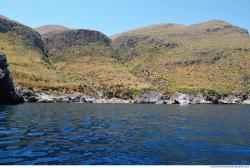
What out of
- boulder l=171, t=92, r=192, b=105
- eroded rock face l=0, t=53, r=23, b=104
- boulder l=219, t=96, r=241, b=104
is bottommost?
boulder l=219, t=96, r=241, b=104

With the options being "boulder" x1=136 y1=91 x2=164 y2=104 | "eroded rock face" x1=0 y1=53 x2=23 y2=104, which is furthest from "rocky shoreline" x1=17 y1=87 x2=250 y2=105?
"eroded rock face" x1=0 y1=53 x2=23 y2=104

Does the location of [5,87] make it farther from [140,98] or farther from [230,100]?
[230,100]

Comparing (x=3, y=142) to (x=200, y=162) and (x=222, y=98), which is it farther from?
(x=222, y=98)

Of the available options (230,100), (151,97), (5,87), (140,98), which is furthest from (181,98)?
(5,87)

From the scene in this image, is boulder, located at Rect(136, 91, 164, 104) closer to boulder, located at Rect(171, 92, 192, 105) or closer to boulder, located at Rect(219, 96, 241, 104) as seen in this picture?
boulder, located at Rect(171, 92, 192, 105)

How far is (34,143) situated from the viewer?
28625mm

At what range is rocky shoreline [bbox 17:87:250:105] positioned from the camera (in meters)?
136

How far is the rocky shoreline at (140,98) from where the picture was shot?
13612cm

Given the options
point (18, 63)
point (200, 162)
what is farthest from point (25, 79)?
point (200, 162)

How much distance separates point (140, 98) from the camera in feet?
550

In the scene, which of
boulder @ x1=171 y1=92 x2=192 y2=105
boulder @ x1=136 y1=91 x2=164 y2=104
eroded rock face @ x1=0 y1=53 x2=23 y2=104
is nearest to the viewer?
eroded rock face @ x1=0 y1=53 x2=23 y2=104

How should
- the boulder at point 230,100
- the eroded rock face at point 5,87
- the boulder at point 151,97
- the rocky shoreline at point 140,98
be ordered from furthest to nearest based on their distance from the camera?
the boulder at point 230,100 → the boulder at point 151,97 → the rocky shoreline at point 140,98 → the eroded rock face at point 5,87

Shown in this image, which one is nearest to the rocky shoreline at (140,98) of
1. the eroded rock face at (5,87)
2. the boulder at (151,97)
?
the boulder at (151,97)

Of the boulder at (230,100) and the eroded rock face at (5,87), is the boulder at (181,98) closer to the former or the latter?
the boulder at (230,100)
